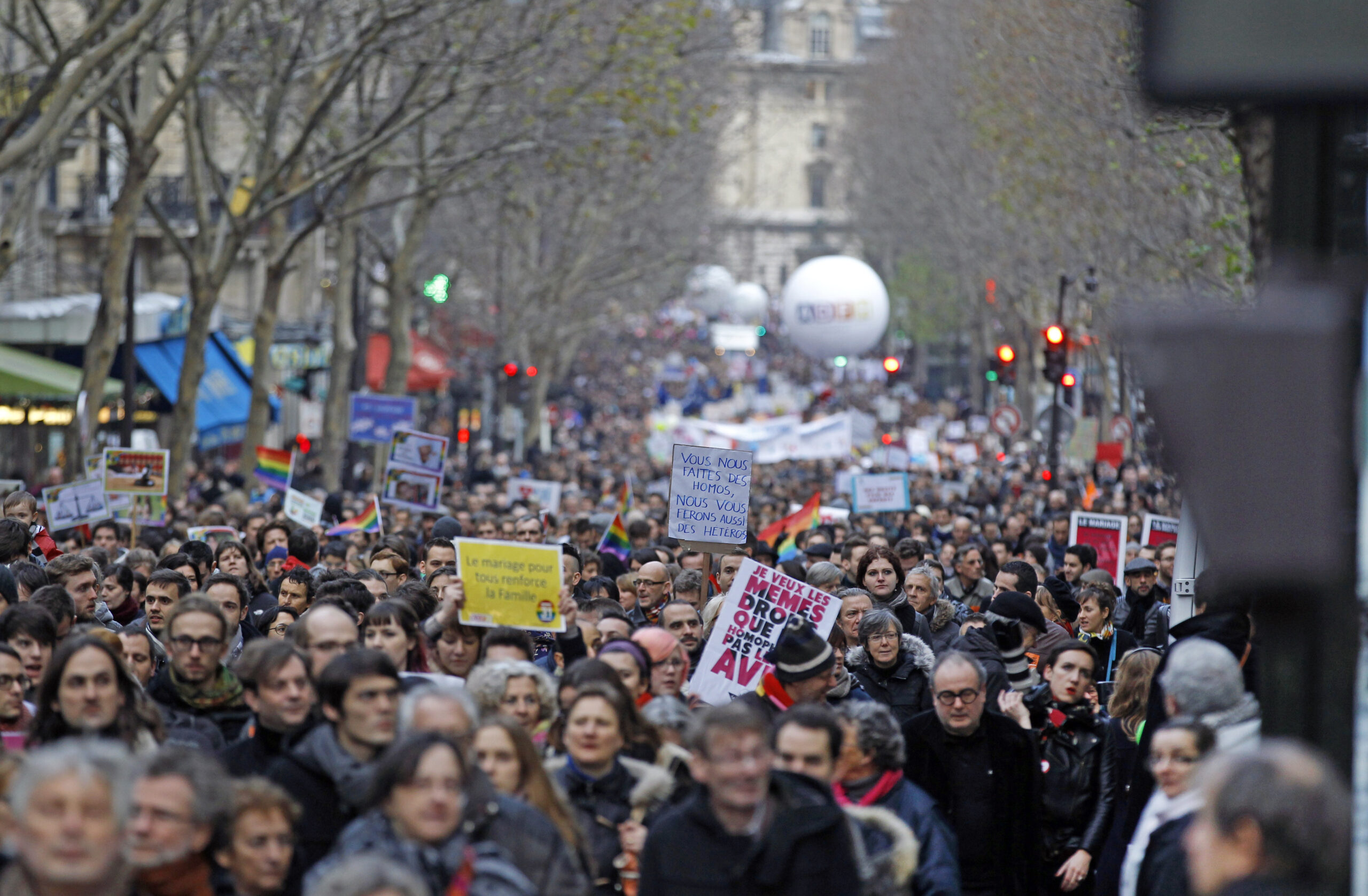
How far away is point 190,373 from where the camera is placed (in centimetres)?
2253

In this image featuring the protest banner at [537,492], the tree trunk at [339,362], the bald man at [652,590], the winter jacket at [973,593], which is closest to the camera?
the bald man at [652,590]

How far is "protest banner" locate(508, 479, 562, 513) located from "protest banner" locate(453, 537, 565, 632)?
13.4m

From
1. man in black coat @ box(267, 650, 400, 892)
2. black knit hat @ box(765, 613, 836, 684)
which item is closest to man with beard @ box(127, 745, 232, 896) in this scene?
man in black coat @ box(267, 650, 400, 892)

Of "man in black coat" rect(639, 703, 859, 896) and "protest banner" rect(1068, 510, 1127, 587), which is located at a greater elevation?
"protest banner" rect(1068, 510, 1127, 587)

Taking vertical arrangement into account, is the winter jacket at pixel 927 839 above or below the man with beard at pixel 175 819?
below

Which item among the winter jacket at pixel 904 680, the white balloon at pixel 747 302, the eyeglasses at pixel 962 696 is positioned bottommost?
the winter jacket at pixel 904 680

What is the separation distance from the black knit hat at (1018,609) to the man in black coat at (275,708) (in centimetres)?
394

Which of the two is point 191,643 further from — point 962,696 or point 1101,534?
point 1101,534

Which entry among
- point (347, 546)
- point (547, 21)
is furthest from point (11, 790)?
point (547, 21)

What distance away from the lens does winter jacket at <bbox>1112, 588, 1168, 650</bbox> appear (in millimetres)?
11539

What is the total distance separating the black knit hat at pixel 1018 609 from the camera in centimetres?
912

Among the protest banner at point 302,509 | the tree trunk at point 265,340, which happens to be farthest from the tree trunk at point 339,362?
the protest banner at point 302,509

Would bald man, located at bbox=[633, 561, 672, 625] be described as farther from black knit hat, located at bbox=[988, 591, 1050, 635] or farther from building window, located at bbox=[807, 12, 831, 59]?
building window, located at bbox=[807, 12, 831, 59]

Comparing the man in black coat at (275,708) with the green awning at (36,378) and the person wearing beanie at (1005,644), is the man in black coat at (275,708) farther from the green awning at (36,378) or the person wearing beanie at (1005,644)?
the green awning at (36,378)
